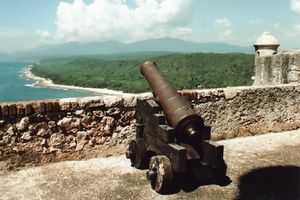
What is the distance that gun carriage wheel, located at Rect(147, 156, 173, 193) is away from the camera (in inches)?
158

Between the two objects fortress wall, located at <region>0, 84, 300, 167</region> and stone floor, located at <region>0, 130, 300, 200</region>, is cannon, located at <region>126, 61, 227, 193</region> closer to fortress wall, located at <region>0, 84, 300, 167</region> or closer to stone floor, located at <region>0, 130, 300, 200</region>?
stone floor, located at <region>0, 130, 300, 200</region>

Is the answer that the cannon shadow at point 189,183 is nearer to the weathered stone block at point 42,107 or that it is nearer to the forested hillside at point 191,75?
the weathered stone block at point 42,107

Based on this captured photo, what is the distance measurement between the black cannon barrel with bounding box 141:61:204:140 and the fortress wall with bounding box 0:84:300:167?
823mm

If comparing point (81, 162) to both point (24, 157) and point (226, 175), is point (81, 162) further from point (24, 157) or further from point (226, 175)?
point (226, 175)

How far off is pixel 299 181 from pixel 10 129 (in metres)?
3.38

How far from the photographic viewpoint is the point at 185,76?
287 feet

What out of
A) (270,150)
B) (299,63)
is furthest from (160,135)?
(299,63)

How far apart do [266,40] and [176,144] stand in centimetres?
580

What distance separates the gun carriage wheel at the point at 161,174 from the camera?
158 inches

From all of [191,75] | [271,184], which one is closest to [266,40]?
[271,184]

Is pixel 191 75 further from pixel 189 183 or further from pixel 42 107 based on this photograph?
pixel 189 183

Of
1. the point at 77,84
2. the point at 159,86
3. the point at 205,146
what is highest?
the point at 159,86

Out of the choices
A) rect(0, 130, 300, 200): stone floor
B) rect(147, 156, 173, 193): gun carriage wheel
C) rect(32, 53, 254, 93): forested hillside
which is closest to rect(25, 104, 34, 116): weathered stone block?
rect(0, 130, 300, 200): stone floor

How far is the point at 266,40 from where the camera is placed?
29.8ft
